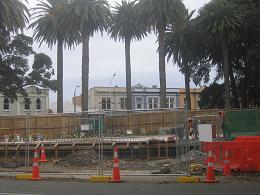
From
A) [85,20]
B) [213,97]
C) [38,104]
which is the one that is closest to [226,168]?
[85,20]

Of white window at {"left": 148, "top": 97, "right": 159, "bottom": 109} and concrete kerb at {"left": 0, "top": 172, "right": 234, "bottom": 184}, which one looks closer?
concrete kerb at {"left": 0, "top": 172, "right": 234, "bottom": 184}

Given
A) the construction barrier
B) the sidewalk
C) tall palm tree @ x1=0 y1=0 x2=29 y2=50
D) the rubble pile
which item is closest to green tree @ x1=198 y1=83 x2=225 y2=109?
tall palm tree @ x1=0 y1=0 x2=29 y2=50

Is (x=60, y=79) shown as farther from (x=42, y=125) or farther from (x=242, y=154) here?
(x=242, y=154)

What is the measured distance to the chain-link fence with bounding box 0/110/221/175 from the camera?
59.2ft

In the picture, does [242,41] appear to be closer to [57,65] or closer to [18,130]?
[57,65]

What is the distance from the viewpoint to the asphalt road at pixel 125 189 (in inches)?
525

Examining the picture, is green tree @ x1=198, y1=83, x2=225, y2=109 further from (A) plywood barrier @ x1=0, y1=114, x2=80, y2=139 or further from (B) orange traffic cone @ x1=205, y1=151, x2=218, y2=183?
(B) orange traffic cone @ x1=205, y1=151, x2=218, y2=183

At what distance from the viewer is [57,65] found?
59.3 meters

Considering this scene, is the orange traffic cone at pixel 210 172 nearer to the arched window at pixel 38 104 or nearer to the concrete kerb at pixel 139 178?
the concrete kerb at pixel 139 178

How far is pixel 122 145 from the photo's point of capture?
20.6 m

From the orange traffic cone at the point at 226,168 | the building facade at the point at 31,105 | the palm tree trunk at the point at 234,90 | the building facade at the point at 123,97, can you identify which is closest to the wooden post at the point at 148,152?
the orange traffic cone at the point at 226,168

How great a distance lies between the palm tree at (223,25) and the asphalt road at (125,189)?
156 ft

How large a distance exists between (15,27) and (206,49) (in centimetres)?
3009

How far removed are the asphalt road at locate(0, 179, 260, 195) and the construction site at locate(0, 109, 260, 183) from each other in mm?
1194
